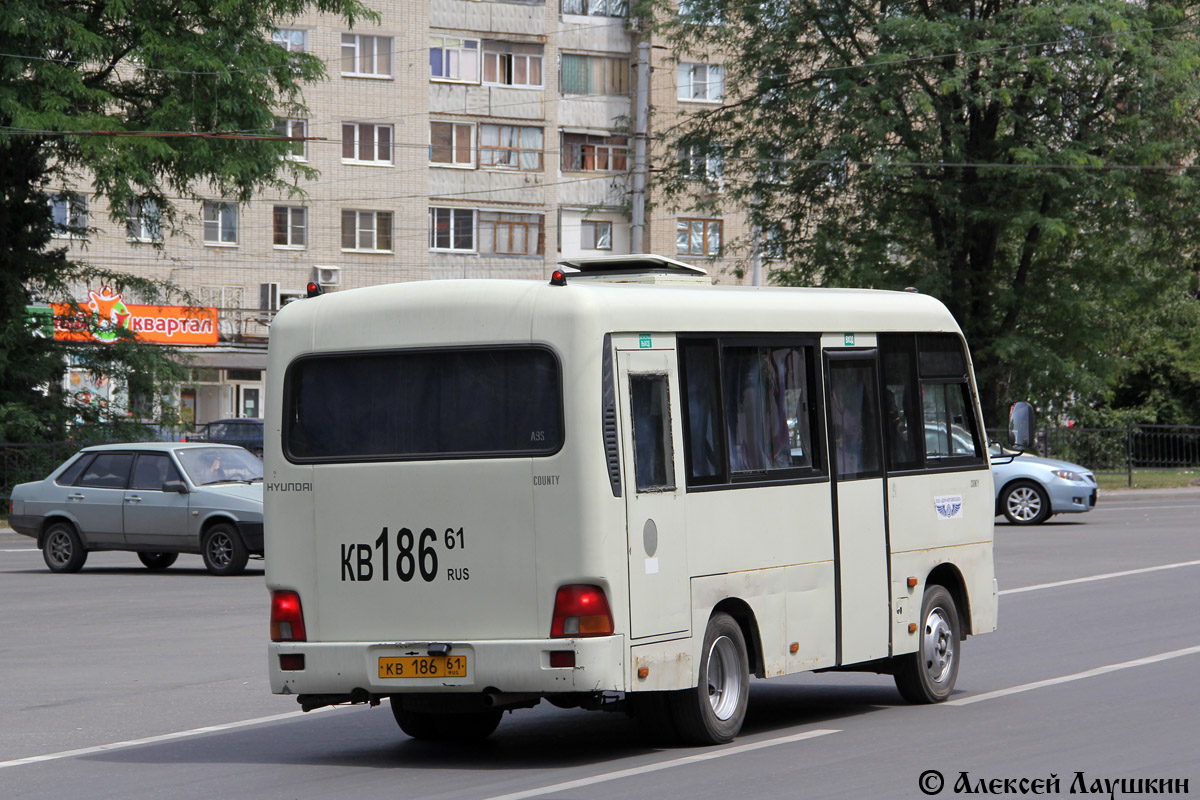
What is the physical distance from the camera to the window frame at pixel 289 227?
61.5m

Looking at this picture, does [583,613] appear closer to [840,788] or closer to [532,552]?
[532,552]

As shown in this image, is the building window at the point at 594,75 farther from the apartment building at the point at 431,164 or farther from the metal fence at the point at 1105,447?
the metal fence at the point at 1105,447

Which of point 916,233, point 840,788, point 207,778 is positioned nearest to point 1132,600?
point 840,788

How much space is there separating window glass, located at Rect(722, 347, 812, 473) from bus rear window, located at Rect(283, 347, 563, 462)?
1.31 meters

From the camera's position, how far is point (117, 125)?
31.0 m

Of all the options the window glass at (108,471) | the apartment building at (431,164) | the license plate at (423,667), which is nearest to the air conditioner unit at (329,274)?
the apartment building at (431,164)

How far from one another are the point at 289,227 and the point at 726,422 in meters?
53.7

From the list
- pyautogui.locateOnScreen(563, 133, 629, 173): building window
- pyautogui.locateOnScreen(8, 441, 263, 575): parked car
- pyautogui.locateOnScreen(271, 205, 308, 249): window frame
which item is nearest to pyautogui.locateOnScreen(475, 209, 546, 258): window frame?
pyautogui.locateOnScreen(563, 133, 629, 173): building window

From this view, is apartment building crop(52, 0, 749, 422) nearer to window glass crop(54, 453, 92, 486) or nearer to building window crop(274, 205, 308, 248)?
building window crop(274, 205, 308, 248)

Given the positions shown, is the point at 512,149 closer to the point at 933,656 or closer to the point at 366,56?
the point at 366,56

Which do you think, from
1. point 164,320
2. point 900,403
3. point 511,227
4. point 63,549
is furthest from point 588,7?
point 900,403

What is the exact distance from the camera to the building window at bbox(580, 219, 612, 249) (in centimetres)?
6469

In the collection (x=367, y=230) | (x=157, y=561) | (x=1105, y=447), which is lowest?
(x=157, y=561)

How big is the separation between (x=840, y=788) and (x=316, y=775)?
2.61 metres
